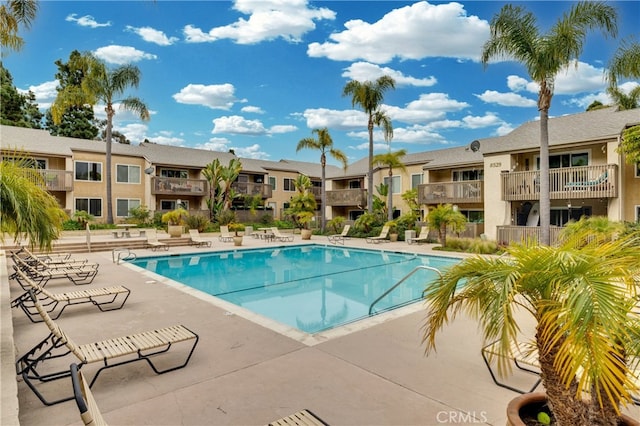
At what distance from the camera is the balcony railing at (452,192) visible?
22438 mm

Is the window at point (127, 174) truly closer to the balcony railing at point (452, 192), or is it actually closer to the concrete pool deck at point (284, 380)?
the balcony railing at point (452, 192)

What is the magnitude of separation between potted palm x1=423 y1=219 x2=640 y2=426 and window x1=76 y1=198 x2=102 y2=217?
3106 centimetres

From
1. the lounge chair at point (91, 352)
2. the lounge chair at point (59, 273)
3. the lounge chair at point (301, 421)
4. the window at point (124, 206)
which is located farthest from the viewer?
the window at point (124, 206)

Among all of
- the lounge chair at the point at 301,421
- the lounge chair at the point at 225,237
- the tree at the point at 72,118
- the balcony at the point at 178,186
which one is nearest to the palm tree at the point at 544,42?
the lounge chair at the point at 301,421

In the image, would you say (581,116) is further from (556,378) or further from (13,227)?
(13,227)

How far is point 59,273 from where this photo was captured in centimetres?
1002

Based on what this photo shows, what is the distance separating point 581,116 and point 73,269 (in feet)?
81.3

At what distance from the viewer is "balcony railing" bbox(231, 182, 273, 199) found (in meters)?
34.4

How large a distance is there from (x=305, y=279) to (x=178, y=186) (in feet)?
70.2

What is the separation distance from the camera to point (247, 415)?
11.8ft

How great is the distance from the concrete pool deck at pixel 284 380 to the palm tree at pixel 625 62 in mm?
13686

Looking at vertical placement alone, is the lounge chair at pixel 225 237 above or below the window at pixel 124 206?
below

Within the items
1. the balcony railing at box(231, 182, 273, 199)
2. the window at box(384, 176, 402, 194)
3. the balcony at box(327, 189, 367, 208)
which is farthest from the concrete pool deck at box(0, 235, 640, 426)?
the balcony railing at box(231, 182, 273, 199)

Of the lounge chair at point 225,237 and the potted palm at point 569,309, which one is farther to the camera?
the lounge chair at point 225,237
